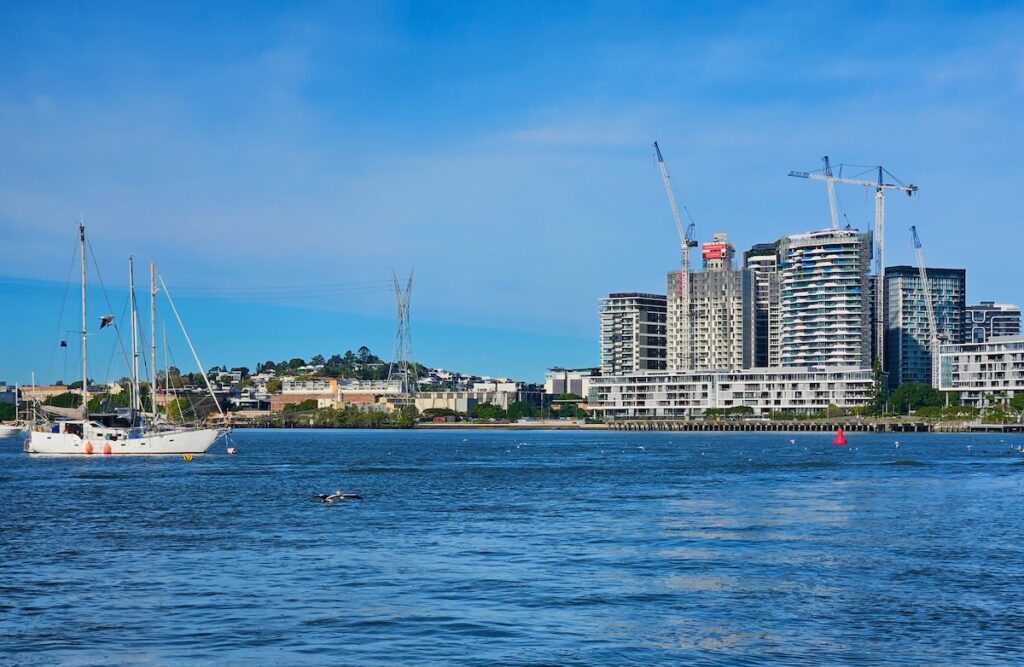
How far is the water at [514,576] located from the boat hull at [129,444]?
3750cm

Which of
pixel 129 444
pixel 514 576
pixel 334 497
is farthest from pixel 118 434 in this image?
pixel 514 576

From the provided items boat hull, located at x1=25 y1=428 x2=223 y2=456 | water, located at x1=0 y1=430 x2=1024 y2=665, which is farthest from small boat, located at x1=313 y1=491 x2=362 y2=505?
boat hull, located at x1=25 y1=428 x2=223 y2=456

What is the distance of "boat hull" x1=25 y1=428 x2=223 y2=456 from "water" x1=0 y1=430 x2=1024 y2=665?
3750 cm

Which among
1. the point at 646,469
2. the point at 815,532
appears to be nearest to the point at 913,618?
the point at 815,532

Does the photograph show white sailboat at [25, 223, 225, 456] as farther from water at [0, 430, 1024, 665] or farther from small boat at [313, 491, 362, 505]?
small boat at [313, 491, 362, 505]

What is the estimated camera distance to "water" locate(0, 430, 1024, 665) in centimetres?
2953

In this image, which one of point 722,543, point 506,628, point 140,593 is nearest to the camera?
point 506,628

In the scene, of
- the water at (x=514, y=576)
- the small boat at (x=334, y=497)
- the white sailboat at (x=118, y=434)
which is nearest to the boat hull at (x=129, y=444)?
the white sailboat at (x=118, y=434)

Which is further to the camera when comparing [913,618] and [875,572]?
[875,572]

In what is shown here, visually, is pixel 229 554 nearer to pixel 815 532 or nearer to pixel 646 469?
pixel 815 532

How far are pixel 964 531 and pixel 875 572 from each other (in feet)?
45.7

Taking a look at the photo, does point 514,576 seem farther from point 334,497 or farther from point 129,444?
point 129,444

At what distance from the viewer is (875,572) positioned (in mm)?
40594

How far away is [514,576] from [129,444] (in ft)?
280
